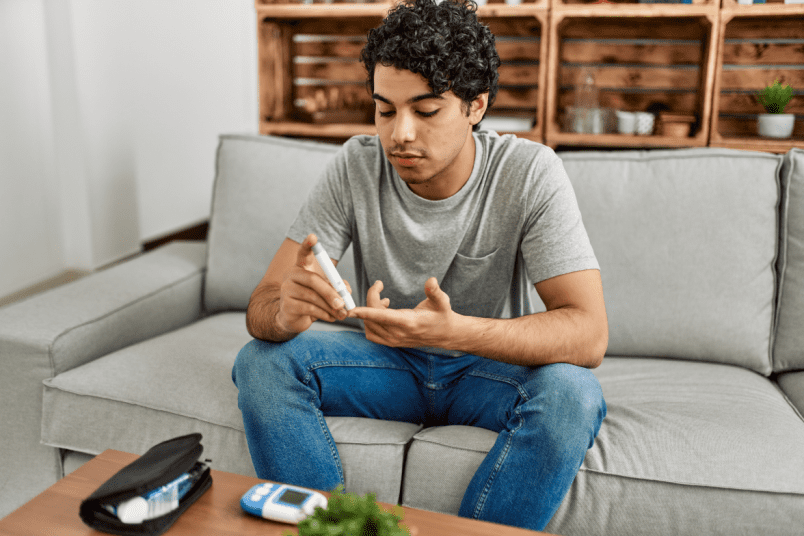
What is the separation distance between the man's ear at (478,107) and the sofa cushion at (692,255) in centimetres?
42

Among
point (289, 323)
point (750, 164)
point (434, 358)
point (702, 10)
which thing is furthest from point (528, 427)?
point (702, 10)

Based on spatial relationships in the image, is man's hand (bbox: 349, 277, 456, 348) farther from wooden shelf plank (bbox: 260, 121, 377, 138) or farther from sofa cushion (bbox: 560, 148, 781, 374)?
wooden shelf plank (bbox: 260, 121, 377, 138)

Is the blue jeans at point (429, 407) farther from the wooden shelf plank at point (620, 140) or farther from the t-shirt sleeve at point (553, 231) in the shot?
the wooden shelf plank at point (620, 140)

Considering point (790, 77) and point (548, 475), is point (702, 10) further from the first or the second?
point (548, 475)

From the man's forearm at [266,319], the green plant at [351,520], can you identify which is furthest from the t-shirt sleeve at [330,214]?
the green plant at [351,520]

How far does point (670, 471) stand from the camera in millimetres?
1075

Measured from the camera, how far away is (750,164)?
1525 mm

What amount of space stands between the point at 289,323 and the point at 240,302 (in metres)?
0.71

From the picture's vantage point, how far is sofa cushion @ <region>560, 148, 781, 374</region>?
148 centimetres

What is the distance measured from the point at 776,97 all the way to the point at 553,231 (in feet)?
4.43

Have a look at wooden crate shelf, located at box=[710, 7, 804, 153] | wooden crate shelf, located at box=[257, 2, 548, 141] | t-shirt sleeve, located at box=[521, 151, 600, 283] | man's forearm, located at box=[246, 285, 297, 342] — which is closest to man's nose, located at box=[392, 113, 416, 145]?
t-shirt sleeve, located at box=[521, 151, 600, 283]

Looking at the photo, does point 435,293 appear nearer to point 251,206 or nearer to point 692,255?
point 692,255

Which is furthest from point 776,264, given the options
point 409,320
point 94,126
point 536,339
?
point 94,126

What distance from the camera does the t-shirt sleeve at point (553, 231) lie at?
117 cm
